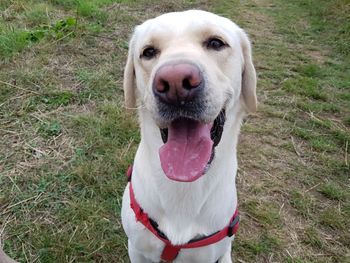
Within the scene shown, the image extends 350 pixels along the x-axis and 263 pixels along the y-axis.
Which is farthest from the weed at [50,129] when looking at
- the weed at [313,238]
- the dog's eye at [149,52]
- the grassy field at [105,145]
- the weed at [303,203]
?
the weed at [313,238]

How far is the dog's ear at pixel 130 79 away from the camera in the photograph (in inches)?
69.4

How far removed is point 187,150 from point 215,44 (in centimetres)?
48

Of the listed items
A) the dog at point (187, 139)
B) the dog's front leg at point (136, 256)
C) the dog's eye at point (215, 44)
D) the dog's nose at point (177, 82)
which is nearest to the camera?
the dog's nose at point (177, 82)

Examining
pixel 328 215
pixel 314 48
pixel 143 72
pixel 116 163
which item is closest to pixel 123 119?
pixel 116 163

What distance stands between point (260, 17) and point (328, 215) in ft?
15.2

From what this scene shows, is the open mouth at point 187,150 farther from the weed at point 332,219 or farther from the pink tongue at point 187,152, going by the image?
the weed at point 332,219

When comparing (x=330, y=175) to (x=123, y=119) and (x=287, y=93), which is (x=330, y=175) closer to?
(x=287, y=93)

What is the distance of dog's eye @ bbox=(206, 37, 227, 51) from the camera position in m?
1.56

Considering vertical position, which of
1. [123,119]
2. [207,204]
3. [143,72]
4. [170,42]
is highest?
[170,42]

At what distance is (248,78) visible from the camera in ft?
5.75

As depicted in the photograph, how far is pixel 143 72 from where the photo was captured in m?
1.62

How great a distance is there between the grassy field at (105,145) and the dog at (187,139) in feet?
2.21

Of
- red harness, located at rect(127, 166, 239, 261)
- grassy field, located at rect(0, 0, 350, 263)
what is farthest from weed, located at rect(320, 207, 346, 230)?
red harness, located at rect(127, 166, 239, 261)

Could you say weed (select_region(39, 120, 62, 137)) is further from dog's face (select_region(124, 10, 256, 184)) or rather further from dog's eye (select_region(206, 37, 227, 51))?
dog's eye (select_region(206, 37, 227, 51))
